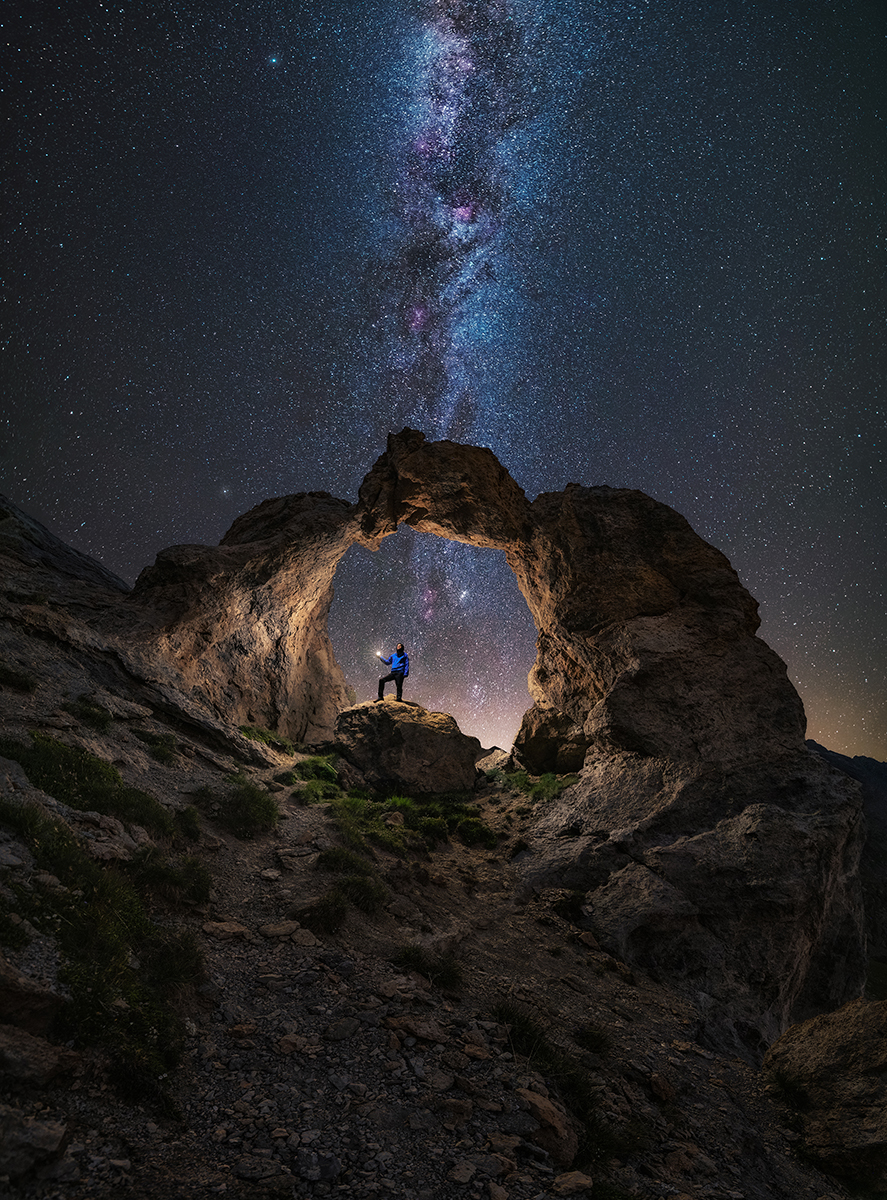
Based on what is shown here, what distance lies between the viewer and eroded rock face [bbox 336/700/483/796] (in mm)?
19156

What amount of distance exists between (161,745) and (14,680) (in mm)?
3204

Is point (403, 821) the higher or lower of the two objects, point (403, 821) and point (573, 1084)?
the higher

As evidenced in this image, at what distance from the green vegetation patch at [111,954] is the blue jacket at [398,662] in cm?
1772

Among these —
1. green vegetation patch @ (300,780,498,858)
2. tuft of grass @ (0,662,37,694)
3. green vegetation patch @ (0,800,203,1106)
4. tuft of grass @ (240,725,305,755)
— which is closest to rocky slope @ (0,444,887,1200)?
green vegetation patch @ (0,800,203,1106)

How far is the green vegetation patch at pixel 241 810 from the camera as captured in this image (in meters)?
11.1

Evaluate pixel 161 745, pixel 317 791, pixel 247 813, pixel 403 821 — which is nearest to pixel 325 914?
pixel 247 813

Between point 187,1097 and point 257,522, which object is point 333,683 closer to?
point 257,522

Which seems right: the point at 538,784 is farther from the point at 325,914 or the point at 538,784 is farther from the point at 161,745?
the point at 161,745

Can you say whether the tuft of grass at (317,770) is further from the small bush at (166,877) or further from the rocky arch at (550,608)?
the small bush at (166,877)

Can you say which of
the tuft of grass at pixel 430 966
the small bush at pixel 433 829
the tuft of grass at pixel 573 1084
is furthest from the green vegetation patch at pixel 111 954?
the small bush at pixel 433 829

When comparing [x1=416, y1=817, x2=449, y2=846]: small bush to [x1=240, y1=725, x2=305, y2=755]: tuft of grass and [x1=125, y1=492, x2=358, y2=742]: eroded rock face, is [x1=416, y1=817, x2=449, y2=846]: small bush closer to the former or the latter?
[x1=240, y1=725, x2=305, y2=755]: tuft of grass

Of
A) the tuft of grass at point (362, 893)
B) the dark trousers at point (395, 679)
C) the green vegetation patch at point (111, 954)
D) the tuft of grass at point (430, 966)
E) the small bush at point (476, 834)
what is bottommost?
the green vegetation patch at point (111, 954)

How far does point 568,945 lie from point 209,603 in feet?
49.7

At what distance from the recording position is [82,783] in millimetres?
8641
